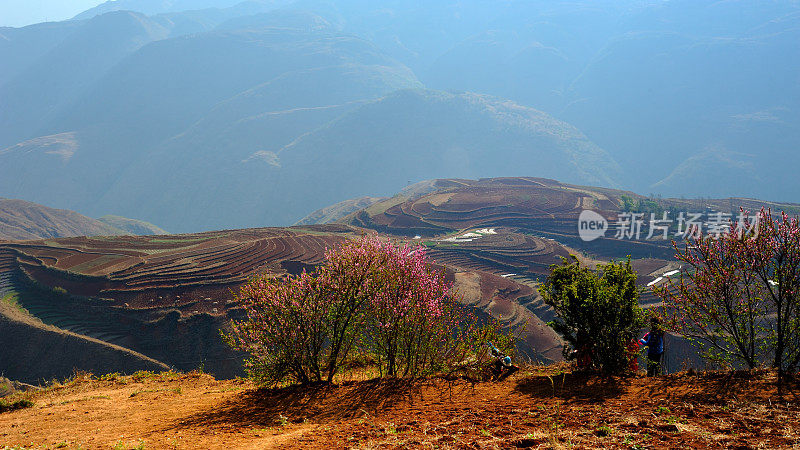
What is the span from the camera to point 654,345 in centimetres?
1005

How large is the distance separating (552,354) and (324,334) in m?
39.2

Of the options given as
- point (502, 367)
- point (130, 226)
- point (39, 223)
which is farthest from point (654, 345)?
point (130, 226)

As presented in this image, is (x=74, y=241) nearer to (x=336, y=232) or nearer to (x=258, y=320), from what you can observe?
(x=336, y=232)

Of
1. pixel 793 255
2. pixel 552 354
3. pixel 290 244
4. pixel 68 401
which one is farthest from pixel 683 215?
pixel 68 401

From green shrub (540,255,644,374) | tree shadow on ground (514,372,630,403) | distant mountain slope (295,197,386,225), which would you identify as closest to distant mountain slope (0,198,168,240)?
distant mountain slope (295,197,386,225)

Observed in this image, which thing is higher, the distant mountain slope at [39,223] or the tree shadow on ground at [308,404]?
the distant mountain slope at [39,223]

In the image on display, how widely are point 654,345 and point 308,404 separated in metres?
7.84

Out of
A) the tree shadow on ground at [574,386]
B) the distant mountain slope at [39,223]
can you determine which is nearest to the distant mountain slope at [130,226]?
the distant mountain slope at [39,223]

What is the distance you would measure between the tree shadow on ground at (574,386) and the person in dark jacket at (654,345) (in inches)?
59.0

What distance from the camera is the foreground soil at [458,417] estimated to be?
20.4ft

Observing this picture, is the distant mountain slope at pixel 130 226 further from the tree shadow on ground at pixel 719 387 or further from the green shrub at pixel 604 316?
the tree shadow on ground at pixel 719 387

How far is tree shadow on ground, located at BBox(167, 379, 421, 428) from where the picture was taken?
8555mm

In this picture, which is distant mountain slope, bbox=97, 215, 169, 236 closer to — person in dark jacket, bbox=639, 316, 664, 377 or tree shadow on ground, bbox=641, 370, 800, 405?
person in dark jacket, bbox=639, 316, 664, 377

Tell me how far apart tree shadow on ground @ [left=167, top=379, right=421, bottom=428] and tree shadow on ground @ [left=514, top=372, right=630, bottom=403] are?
2.35m
